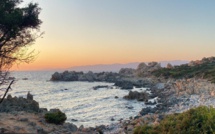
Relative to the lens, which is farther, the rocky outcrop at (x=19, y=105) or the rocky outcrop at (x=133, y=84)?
the rocky outcrop at (x=133, y=84)

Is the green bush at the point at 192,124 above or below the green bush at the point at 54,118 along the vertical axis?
above

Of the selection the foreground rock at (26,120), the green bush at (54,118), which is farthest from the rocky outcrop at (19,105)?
the green bush at (54,118)

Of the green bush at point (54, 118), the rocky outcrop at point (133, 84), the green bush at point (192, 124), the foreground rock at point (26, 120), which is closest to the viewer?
the green bush at point (192, 124)

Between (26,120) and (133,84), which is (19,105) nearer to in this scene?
(26,120)

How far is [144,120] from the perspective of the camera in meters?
27.0

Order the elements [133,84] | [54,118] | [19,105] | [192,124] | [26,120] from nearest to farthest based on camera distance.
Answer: [192,124] < [26,120] < [54,118] < [19,105] < [133,84]

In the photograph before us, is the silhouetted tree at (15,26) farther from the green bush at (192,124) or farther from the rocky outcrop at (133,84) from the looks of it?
the rocky outcrop at (133,84)

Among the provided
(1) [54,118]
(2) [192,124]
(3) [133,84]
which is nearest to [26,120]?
(1) [54,118]

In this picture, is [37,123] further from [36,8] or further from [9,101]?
[36,8]

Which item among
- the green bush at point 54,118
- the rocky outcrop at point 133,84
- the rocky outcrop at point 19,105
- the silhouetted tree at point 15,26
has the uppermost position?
the silhouetted tree at point 15,26

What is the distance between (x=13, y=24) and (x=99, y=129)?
12.3 m

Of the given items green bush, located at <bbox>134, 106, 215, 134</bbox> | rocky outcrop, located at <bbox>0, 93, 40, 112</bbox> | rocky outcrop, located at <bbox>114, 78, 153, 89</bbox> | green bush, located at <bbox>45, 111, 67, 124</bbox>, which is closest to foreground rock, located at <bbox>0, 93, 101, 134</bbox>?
rocky outcrop, located at <bbox>0, 93, 40, 112</bbox>

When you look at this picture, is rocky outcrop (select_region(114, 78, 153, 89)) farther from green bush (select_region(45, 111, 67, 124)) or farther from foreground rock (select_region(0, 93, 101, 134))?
green bush (select_region(45, 111, 67, 124))

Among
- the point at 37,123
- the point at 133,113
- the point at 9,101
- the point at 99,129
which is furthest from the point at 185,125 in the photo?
the point at 133,113
